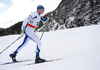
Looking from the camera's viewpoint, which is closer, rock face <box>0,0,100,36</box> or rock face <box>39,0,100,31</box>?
rock face <box>39,0,100,31</box>

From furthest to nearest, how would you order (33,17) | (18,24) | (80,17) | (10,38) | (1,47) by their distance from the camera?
(18,24) → (80,17) → (10,38) → (1,47) → (33,17)

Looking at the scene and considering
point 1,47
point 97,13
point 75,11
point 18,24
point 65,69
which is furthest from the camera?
point 18,24

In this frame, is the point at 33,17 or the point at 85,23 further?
the point at 85,23

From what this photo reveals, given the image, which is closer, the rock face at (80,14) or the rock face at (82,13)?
the rock face at (82,13)

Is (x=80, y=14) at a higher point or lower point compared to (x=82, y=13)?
lower

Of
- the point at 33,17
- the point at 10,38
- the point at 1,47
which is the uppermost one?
the point at 33,17

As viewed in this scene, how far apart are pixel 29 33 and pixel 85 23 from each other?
109 feet

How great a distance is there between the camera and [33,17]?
3.06 metres

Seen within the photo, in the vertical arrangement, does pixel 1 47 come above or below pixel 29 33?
below

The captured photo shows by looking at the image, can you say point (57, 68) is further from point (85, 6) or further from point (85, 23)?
point (85, 6)

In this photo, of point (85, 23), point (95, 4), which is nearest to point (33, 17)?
point (85, 23)

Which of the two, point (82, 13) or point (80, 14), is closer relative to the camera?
point (82, 13)

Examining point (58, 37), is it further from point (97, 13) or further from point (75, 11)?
point (75, 11)

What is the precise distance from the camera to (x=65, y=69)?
194 cm
